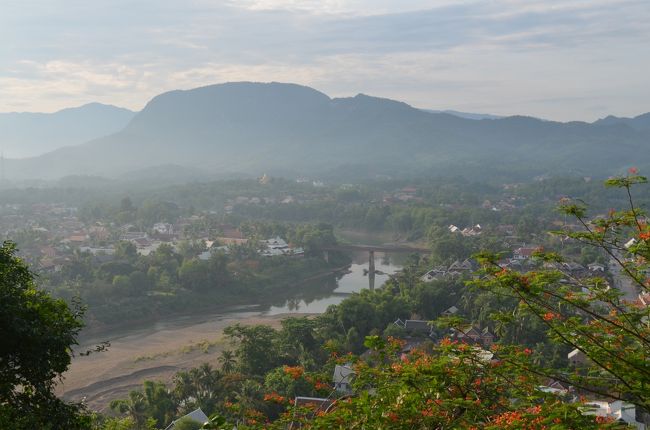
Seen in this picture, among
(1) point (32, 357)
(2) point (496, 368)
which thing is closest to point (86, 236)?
(1) point (32, 357)

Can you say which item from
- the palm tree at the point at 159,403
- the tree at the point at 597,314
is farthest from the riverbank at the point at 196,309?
the tree at the point at 597,314

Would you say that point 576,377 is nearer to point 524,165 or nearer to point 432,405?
point 432,405

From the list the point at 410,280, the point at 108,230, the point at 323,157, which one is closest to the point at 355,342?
the point at 410,280

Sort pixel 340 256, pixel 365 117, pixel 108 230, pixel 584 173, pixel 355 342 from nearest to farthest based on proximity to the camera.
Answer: pixel 355 342 < pixel 340 256 < pixel 108 230 < pixel 584 173 < pixel 365 117

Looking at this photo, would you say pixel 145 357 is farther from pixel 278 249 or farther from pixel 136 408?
pixel 278 249

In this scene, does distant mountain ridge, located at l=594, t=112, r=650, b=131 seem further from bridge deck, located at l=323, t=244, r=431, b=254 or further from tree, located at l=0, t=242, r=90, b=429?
tree, located at l=0, t=242, r=90, b=429
